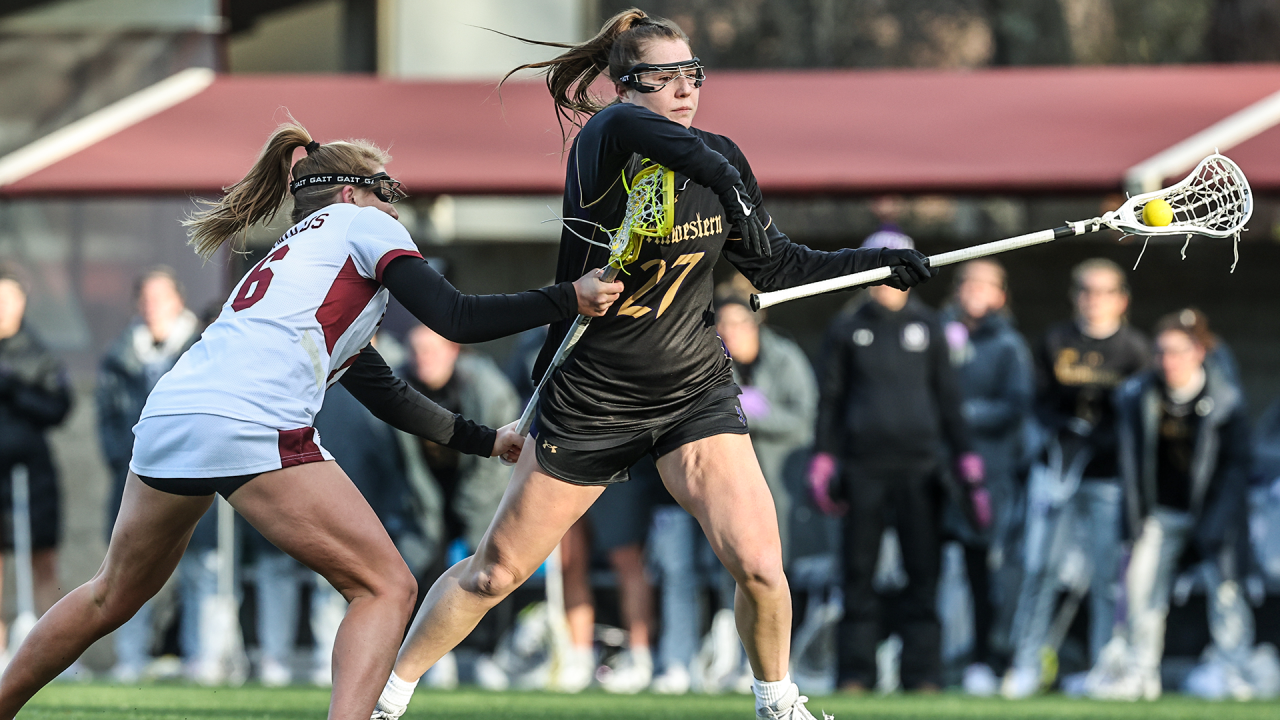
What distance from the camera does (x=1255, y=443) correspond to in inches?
354

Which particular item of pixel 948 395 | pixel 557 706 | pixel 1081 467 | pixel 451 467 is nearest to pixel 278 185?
pixel 557 706

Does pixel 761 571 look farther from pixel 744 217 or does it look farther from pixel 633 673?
pixel 633 673

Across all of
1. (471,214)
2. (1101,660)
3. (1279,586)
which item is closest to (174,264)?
(471,214)

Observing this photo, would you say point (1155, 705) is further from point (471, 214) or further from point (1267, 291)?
point (471, 214)

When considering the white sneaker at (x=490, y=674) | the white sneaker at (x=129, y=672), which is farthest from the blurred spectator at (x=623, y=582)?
the white sneaker at (x=129, y=672)

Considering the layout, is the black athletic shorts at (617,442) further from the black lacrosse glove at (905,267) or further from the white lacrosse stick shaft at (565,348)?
the black lacrosse glove at (905,267)

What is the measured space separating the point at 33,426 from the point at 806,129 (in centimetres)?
518

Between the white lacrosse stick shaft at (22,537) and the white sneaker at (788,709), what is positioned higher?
the white sneaker at (788,709)

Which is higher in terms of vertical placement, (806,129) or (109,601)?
(806,129)

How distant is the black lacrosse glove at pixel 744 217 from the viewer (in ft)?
13.6

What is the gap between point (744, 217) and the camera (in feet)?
13.7

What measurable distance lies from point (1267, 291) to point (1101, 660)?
133 inches

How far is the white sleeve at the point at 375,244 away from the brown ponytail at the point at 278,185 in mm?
291

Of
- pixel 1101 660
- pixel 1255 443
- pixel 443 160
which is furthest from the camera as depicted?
pixel 443 160
